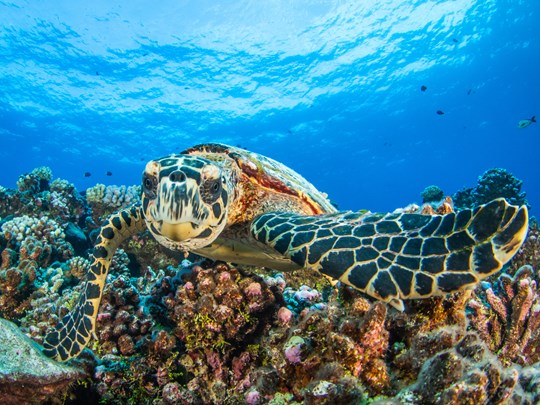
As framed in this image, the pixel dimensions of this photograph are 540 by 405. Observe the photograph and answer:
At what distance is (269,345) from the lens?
7.66ft

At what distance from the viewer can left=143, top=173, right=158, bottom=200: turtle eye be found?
2.81 meters

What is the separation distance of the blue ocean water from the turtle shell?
76.4ft

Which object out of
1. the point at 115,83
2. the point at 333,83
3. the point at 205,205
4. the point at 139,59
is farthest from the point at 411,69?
the point at 205,205

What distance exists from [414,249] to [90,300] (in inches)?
124

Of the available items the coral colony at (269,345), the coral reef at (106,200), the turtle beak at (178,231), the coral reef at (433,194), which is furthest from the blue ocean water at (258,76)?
the turtle beak at (178,231)

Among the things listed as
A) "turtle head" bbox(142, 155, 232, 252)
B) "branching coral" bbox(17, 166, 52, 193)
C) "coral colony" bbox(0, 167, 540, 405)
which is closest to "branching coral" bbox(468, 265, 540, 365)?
"coral colony" bbox(0, 167, 540, 405)

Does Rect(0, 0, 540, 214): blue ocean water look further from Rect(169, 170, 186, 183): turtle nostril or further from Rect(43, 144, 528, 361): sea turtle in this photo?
Rect(169, 170, 186, 183): turtle nostril

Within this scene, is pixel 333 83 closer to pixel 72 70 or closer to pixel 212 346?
pixel 72 70

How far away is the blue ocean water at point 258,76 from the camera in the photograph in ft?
91.4

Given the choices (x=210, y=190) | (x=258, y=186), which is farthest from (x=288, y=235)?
(x=258, y=186)

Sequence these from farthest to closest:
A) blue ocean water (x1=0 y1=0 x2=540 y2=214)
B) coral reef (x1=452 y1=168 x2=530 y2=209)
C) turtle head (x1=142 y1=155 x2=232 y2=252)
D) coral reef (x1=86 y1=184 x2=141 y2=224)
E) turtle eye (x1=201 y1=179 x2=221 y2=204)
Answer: blue ocean water (x1=0 y1=0 x2=540 y2=214)
coral reef (x1=452 y1=168 x2=530 y2=209)
coral reef (x1=86 y1=184 x2=141 y2=224)
turtle eye (x1=201 y1=179 x2=221 y2=204)
turtle head (x1=142 y1=155 x2=232 y2=252)

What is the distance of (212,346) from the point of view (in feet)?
8.92

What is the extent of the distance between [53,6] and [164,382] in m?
32.3

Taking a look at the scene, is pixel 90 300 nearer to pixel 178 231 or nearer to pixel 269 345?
pixel 178 231
